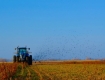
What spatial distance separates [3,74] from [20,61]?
23975 mm

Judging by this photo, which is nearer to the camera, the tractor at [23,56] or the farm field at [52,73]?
the farm field at [52,73]

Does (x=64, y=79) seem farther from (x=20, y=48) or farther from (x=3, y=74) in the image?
(x=20, y=48)

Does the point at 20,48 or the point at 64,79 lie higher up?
the point at 20,48

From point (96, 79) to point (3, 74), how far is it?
15.8 feet

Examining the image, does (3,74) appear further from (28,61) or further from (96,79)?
(28,61)

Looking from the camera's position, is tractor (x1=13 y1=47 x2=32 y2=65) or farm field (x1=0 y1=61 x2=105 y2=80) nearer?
farm field (x1=0 y1=61 x2=105 y2=80)

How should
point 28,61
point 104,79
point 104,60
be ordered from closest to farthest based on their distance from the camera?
point 104,79 < point 28,61 < point 104,60

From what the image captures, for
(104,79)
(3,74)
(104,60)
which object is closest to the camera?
(104,79)

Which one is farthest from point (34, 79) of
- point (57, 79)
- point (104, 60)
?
point (104, 60)

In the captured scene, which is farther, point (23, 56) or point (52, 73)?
point (23, 56)

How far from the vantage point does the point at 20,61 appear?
137 ft

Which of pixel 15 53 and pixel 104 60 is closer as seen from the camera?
pixel 15 53

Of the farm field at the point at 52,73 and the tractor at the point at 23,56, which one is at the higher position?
the tractor at the point at 23,56

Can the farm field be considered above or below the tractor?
below
